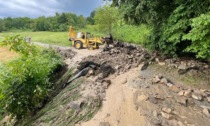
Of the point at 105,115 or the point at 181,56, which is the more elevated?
the point at 181,56

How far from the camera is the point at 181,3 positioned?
607cm

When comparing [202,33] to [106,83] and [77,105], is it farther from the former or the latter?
[77,105]

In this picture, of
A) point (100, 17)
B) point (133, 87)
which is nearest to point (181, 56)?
point (133, 87)

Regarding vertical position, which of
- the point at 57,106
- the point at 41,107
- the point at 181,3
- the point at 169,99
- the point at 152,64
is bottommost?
the point at 41,107

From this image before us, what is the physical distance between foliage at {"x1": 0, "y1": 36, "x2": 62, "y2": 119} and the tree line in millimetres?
32297

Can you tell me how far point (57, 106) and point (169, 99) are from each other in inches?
125

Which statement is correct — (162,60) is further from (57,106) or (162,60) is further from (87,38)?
(87,38)

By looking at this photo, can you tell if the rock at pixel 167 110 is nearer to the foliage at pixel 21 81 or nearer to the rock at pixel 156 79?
the rock at pixel 156 79

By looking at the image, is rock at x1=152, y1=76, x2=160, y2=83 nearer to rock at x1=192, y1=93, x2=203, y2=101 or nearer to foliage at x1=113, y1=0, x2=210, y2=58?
rock at x1=192, y1=93, x2=203, y2=101

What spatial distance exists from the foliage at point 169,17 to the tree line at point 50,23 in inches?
1218

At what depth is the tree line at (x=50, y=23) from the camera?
4069cm

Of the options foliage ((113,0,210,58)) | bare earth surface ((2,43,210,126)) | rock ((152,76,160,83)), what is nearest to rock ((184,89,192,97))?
bare earth surface ((2,43,210,126))

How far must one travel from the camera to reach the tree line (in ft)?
133

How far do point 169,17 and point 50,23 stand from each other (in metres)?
43.7
